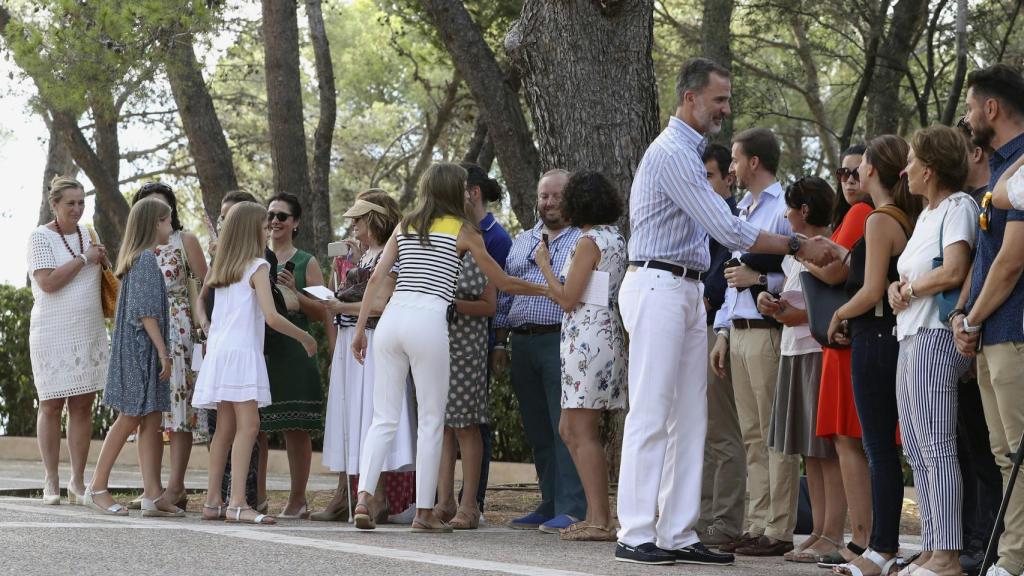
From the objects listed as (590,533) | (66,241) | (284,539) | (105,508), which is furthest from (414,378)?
(66,241)

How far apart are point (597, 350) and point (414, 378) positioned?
104 centimetres

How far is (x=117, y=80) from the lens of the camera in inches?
508

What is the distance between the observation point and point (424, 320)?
754cm

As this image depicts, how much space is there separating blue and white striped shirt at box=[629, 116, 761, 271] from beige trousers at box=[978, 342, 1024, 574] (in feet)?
4.44

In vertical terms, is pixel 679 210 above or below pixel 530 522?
above

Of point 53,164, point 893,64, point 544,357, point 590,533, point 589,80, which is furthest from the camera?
point 53,164

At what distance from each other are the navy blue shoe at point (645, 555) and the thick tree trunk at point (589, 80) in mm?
3944

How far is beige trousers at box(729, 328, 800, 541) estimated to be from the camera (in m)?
7.20

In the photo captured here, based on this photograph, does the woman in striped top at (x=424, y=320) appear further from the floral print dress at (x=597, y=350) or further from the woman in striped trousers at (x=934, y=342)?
the woman in striped trousers at (x=934, y=342)

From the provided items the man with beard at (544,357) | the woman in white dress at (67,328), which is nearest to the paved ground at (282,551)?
the man with beard at (544,357)

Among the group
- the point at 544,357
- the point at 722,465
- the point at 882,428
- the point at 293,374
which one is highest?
the point at 544,357

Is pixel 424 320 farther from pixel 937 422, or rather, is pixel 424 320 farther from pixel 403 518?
pixel 937 422

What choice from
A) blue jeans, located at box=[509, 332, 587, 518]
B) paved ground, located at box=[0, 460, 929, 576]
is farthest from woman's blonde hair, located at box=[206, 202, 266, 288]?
blue jeans, located at box=[509, 332, 587, 518]

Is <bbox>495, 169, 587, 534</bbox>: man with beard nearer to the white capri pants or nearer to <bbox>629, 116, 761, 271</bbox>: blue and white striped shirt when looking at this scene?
the white capri pants
